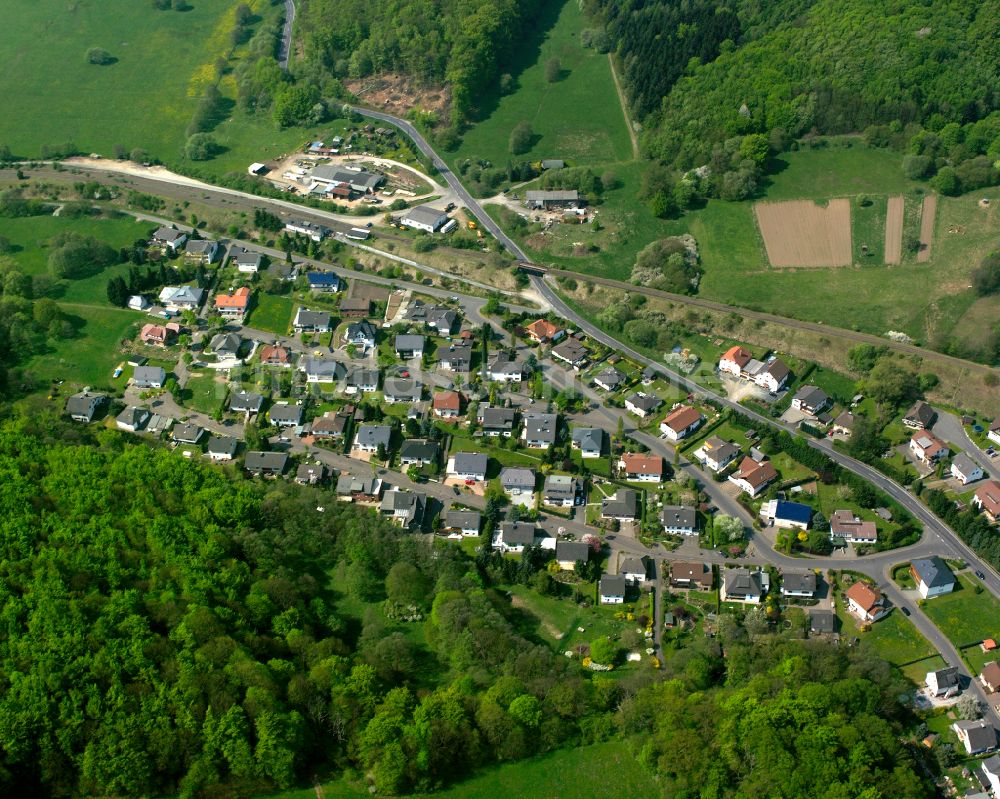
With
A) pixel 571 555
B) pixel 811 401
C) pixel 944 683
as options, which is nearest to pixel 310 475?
pixel 571 555

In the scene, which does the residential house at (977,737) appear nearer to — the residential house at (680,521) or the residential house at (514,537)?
the residential house at (680,521)

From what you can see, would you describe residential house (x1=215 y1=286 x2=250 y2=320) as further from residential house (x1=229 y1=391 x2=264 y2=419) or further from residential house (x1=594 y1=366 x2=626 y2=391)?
residential house (x1=594 y1=366 x2=626 y2=391)

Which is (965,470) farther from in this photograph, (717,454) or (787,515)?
(717,454)

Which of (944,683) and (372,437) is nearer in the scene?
(944,683)

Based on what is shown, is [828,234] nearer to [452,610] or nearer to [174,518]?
[452,610]

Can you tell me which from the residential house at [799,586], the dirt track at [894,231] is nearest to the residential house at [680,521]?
the residential house at [799,586]

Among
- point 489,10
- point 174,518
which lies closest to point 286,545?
point 174,518

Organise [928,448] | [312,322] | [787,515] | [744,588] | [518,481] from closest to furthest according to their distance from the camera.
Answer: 1. [744,588]
2. [787,515]
3. [518,481]
4. [928,448]
5. [312,322]
